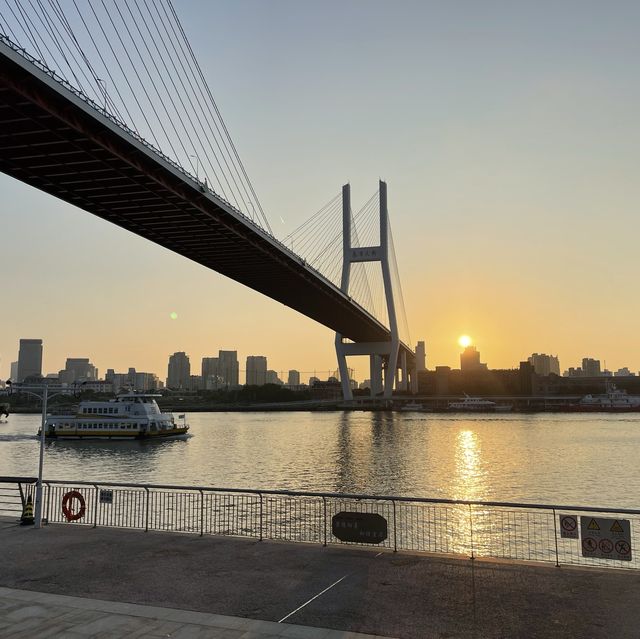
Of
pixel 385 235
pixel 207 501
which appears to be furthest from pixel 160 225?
pixel 385 235

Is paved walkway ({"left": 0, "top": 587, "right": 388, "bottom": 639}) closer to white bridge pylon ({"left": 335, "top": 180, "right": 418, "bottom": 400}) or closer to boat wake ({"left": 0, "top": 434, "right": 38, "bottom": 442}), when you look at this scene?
boat wake ({"left": 0, "top": 434, "right": 38, "bottom": 442})

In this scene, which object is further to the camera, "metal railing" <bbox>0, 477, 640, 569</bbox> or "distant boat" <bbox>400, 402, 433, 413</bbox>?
"distant boat" <bbox>400, 402, 433, 413</bbox>

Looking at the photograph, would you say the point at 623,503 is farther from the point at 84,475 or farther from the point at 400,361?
the point at 400,361

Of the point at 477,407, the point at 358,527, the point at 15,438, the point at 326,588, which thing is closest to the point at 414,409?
the point at 477,407

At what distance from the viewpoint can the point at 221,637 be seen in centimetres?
721

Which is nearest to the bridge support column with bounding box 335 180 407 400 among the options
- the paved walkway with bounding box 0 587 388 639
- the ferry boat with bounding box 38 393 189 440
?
the ferry boat with bounding box 38 393 189 440

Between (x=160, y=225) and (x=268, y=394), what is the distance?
138421 millimetres

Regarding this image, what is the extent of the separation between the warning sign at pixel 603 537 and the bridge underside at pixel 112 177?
796 inches

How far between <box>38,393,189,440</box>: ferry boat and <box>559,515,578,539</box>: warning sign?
5622 cm

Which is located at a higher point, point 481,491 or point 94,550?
point 94,550

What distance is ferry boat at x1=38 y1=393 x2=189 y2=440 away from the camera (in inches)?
2429

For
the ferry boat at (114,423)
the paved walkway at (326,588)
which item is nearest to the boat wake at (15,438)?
the ferry boat at (114,423)

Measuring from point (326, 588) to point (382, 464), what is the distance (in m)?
31.7

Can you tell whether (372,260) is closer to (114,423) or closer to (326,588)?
(114,423)
